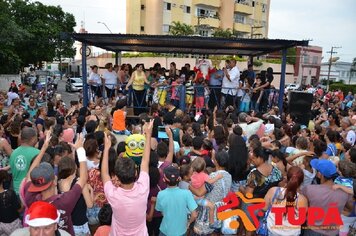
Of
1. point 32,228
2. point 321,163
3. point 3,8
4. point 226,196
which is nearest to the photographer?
point 32,228

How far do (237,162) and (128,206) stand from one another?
233 cm

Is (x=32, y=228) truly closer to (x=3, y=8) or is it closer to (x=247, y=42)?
(x=247, y=42)

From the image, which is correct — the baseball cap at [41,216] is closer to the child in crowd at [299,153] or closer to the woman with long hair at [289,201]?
the woman with long hair at [289,201]

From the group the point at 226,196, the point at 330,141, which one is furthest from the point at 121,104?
the point at 330,141

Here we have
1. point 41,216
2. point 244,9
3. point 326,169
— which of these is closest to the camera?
point 41,216

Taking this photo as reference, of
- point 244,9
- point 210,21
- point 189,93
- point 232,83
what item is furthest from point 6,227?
point 244,9

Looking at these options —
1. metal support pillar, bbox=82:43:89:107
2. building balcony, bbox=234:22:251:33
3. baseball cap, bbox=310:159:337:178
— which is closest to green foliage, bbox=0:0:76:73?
metal support pillar, bbox=82:43:89:107

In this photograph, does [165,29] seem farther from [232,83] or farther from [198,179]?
[198,179]

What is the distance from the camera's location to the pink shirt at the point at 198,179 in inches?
163

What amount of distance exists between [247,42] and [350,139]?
16.4 ft

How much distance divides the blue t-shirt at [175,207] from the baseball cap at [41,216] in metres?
1.43

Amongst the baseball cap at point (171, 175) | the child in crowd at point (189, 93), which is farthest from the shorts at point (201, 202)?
the child in crowd at point (189, 93)

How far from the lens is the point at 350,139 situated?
7207mm

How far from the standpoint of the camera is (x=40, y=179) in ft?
10.1
